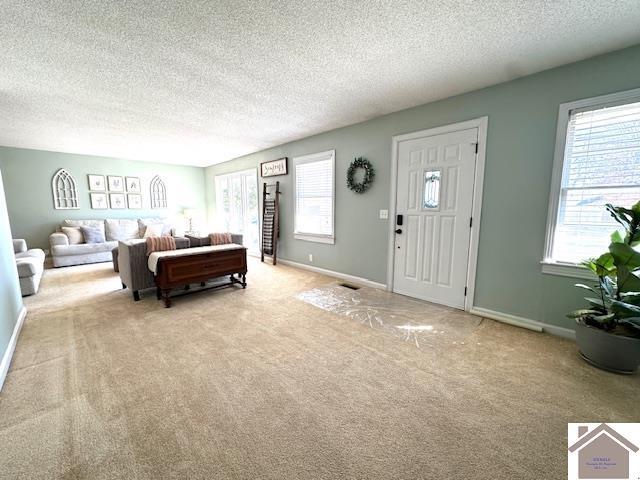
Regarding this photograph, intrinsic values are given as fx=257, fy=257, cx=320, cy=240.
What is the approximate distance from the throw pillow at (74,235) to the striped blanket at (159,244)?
346 centimetres

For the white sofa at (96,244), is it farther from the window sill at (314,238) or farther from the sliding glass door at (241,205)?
the window sill at (314,238)

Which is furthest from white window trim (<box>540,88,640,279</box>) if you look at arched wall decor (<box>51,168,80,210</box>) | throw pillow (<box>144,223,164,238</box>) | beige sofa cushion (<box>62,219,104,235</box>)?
arched wall decor (<box>51,168,80,210</box>)

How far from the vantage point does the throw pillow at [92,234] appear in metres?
5.57

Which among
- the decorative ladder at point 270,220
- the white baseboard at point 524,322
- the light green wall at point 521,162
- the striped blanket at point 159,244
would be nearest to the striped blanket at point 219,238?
the striped blanket at point 159,244

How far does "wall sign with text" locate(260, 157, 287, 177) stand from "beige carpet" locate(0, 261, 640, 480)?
3.35 m

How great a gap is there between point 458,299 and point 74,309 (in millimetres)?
4675

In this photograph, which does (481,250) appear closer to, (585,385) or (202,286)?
(585,385)

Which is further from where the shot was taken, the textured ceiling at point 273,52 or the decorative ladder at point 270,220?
the decorative ladder at point 270,220

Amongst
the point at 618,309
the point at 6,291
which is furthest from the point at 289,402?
the point at 6,291

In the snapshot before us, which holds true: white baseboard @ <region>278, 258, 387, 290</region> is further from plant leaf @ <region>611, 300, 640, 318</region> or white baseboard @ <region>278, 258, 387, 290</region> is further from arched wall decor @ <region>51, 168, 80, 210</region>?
arched wall decor @ <region>51, 168, 80, 210</region>

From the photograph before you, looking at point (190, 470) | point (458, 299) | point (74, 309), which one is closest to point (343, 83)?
point (458, 299)

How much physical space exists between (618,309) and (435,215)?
1738mm

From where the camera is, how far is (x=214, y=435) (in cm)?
143

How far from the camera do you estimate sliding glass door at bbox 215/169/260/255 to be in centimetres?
625
